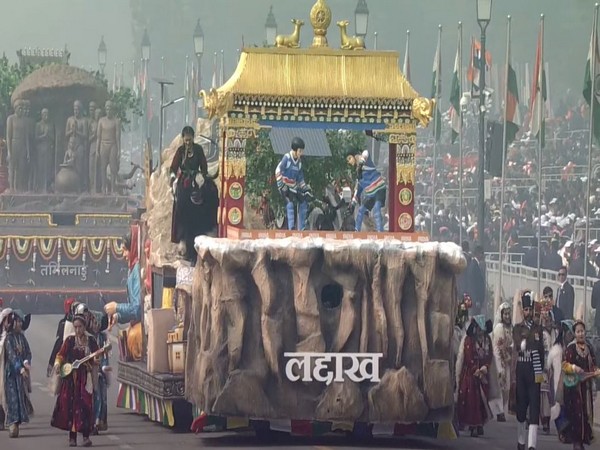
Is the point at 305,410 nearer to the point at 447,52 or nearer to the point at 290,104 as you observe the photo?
the point at 290,104

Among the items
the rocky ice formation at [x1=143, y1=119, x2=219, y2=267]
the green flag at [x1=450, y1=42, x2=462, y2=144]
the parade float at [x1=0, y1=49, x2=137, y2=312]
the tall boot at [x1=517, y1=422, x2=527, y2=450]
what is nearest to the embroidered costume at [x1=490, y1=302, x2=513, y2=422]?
the tall boot at [x1=517, y1=422, x2=527, y2=450]

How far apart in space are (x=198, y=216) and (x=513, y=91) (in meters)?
20.0

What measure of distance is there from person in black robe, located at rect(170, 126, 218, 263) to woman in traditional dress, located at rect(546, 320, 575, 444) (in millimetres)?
5059

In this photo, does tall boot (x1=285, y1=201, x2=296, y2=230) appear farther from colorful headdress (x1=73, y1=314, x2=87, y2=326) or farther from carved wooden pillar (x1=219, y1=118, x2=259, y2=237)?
colorful headdress (x1=73, y1=314, x2=87, y2=326)

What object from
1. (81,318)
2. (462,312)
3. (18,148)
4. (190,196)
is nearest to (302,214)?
(190,196)

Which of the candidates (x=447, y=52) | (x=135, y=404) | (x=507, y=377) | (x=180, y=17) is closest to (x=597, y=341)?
(x=507, y=377)

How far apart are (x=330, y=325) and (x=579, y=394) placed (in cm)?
280

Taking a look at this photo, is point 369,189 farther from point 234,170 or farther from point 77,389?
point 77,389

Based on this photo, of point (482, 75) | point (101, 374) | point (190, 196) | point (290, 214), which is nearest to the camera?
point (101, 374)

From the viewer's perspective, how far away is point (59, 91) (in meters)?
71.9

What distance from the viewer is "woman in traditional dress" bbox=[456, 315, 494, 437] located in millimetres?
29188

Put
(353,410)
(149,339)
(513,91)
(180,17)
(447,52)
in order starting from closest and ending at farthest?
(353,410) → (149,339) → (513,91) → (447,52) → (180,17)

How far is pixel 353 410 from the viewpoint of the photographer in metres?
26.9

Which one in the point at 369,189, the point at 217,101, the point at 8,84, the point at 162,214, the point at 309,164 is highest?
the point at 8,84
